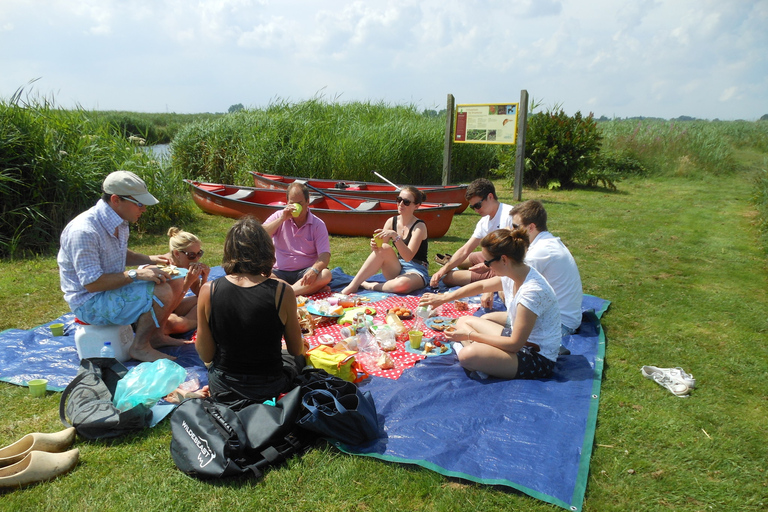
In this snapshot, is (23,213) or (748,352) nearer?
(748,352)

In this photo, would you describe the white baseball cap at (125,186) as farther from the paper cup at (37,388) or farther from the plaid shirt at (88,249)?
the paper cup at (37,388)

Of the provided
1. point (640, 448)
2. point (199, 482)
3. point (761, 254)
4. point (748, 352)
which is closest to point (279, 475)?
point (199, 482)

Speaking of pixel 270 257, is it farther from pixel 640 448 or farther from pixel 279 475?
pixel 640 448

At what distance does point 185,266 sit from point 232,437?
238 cm

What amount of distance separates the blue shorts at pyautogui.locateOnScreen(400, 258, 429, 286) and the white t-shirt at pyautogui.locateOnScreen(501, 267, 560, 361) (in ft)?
6.62

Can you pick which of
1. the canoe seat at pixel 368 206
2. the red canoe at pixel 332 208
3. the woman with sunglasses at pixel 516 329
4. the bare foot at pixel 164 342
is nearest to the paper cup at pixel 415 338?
the woman with sunglasses at pixel 516 329

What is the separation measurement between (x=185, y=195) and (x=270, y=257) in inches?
344

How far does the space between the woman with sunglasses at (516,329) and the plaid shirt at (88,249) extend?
2932 millimetres

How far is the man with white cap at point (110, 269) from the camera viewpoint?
153 inches

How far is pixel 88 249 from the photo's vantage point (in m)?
3.87

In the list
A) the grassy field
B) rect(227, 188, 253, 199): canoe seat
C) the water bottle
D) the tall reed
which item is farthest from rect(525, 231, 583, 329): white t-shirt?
rect(227, 188, 253, 199): canoe seat

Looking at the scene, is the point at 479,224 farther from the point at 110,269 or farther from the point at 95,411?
the point at 95,411

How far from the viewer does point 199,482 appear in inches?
114

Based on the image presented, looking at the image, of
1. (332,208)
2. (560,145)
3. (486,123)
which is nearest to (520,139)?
(486,123)
